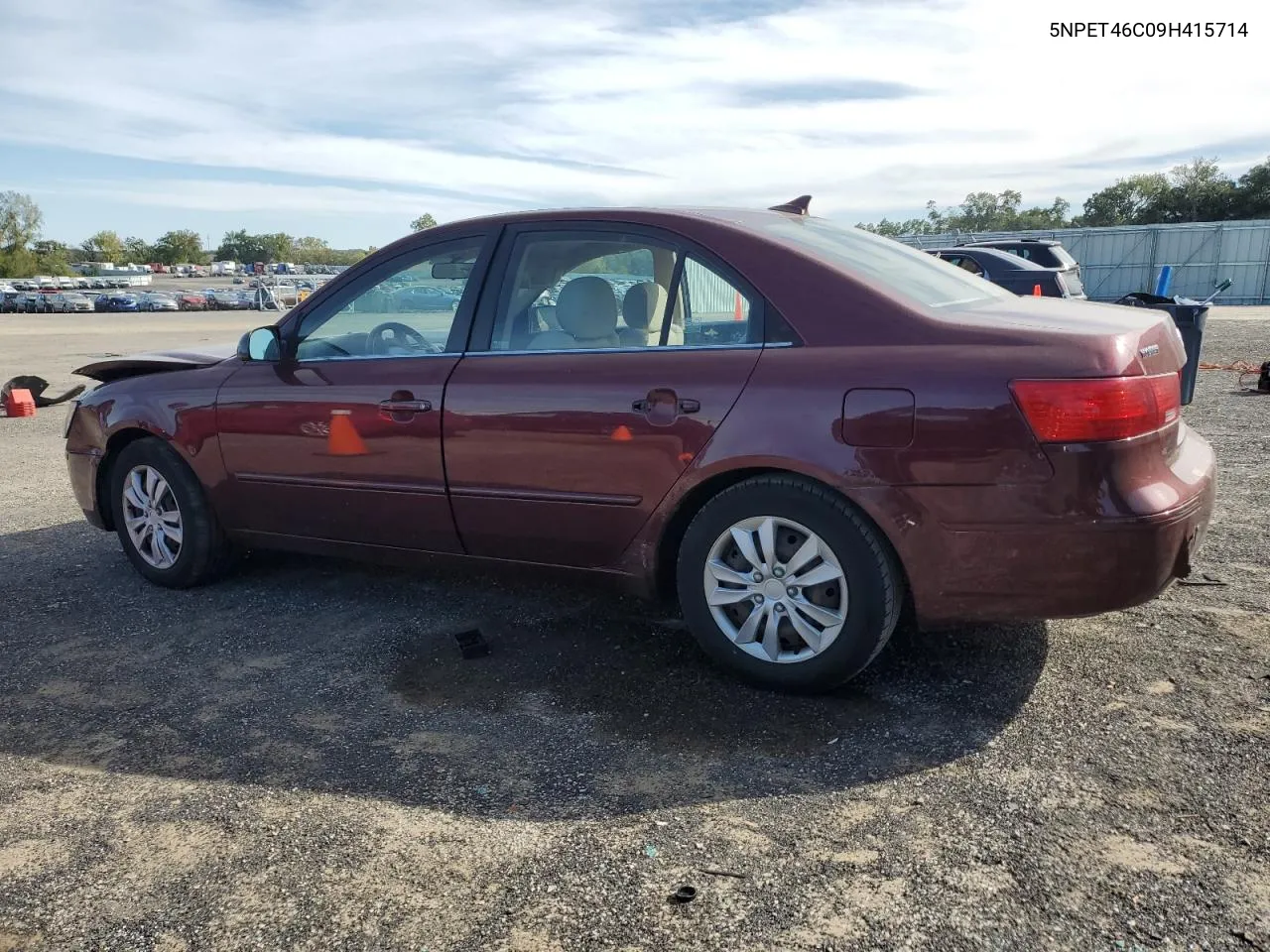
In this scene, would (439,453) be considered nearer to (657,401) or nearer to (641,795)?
(657,401)

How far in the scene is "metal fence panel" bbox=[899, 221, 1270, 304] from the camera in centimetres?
3297

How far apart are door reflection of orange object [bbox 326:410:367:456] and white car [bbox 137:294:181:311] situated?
6335 cm

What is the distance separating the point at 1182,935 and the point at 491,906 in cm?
153

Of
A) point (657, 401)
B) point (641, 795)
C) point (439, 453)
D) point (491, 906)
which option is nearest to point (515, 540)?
point (439, 453)

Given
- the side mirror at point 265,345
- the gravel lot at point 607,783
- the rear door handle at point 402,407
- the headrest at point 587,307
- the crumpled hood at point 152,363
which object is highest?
the headrest at point 587,307

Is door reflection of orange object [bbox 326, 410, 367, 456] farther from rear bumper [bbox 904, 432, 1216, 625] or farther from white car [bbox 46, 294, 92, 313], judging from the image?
white car [bbox 46, 294, 92, 313]

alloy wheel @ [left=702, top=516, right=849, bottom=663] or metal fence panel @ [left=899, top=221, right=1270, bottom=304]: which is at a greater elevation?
→ metal fence panel @ [left=899, top=221, right=1270, bottom=304]

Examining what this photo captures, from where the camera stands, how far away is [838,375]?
3.10 m

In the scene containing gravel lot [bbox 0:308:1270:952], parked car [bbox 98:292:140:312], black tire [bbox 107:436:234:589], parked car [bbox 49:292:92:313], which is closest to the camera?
gravel lot [bbox 0:308:1270:952]

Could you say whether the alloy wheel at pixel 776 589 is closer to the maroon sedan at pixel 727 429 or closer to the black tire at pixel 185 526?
the maroon sedan at pixel 727 429

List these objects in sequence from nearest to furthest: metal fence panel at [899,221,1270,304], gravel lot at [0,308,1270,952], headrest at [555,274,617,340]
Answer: gravel lot at [0,308,1270,952] → headrest at [555,274,617,340] → metal fence panel at [899,221,1270,304]

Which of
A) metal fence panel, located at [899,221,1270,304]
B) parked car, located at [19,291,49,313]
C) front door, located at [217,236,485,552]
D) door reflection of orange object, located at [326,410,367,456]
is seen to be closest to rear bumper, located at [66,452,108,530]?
front door, located at [217,236,485,552]

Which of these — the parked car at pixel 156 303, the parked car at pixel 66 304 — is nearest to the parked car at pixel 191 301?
the parked car at pixel 156 303

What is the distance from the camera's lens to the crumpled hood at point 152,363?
481 cm
